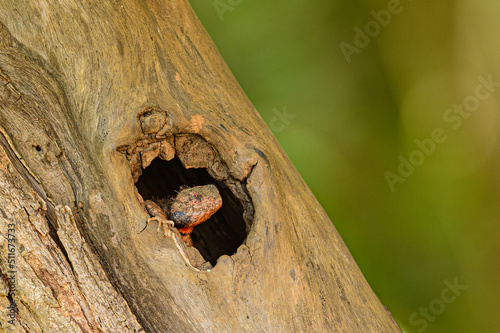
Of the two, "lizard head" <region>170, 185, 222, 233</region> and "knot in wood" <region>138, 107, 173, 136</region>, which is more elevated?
"knot in wood" <region>138, 107, 173, 136</region>

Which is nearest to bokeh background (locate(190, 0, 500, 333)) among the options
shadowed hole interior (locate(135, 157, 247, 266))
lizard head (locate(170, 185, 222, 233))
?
shadowed hole interior (locate(135, 157, 247, 266))

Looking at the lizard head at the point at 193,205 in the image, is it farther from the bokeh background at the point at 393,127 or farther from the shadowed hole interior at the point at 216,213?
the bokeh background at the point at 393,127

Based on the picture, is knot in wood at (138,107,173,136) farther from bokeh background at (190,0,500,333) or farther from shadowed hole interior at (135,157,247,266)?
bokeh background at (190,0,500,333)

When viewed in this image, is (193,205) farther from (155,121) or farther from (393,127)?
(393,127)

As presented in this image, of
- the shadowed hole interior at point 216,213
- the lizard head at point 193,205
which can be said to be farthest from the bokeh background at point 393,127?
the lizard head at point 193,205

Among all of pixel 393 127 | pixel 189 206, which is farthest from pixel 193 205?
pixel 393 127

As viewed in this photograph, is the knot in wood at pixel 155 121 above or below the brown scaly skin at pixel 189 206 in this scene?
above

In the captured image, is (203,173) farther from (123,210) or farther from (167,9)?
(167,9)
